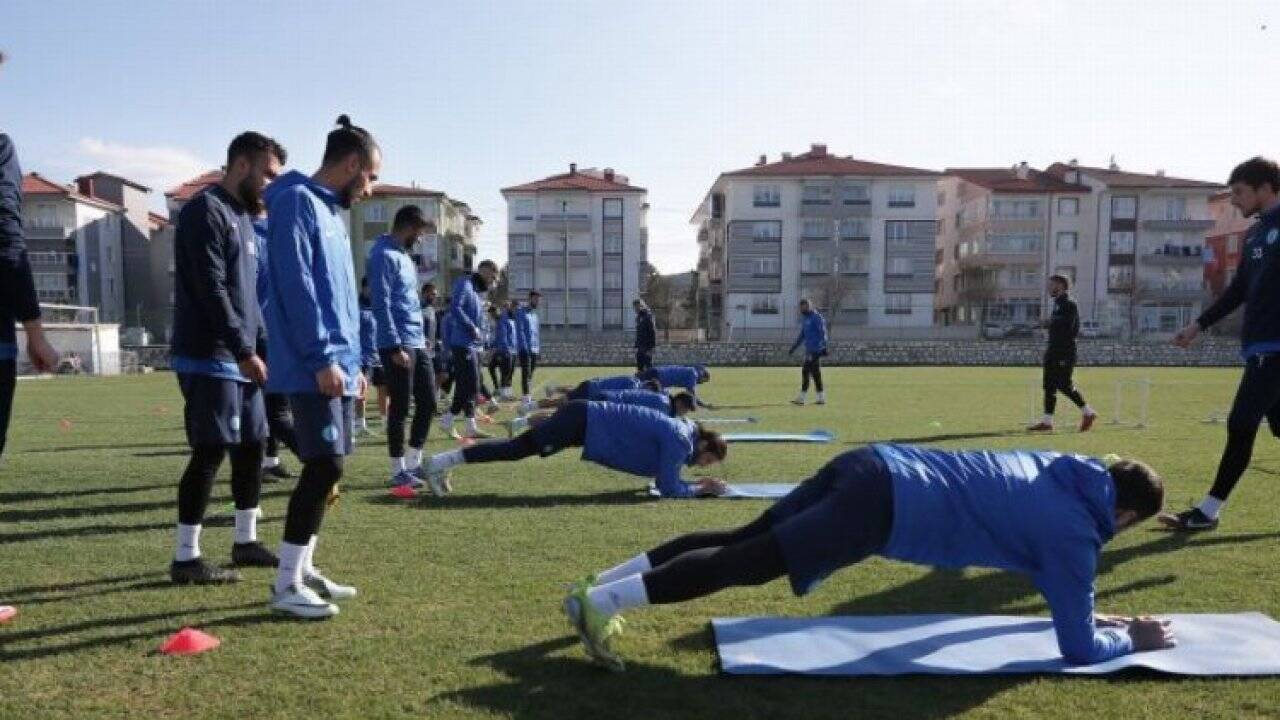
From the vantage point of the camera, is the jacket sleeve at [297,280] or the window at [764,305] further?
the window at [764,305]

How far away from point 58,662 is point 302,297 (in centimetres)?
187

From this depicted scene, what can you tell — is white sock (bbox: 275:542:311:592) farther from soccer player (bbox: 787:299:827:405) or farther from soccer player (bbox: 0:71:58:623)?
soccer player (bbox: 787:299:827:405)

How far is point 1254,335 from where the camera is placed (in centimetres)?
599

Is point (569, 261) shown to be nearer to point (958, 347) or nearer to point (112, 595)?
point (958, 347)

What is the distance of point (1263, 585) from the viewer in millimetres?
4828

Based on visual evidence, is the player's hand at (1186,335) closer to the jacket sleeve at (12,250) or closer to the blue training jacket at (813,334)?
the jacket sleeve at (12,250)

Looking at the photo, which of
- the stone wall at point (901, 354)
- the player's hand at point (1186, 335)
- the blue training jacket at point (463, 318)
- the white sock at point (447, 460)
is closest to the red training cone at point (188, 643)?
the white sock at point (447, 460)

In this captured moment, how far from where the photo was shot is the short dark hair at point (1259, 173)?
19.5 feet

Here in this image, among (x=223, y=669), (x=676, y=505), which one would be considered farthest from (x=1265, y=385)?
(x=223, y=669)

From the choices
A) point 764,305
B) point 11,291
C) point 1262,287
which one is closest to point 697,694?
point 11,291

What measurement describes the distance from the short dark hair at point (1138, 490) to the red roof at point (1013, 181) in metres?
67.5

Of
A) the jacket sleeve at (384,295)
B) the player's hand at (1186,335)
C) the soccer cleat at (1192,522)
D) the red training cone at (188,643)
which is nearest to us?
the red training cone at (188,643)

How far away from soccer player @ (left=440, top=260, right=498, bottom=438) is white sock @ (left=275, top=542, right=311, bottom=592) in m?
6.21

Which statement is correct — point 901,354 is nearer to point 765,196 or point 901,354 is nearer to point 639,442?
point 765,196
